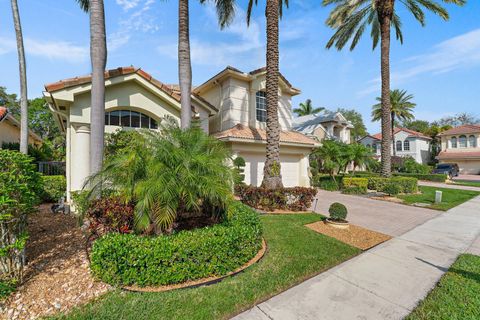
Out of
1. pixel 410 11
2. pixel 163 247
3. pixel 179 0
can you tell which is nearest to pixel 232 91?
pixel 179 0

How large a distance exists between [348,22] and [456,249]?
60.5 feet

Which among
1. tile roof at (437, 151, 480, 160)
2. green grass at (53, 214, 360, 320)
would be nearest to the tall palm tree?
green grass at (53, 214, 360, 320)

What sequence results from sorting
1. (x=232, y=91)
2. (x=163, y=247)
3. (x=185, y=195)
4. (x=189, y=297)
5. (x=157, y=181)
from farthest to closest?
(x=232, y=91) → (x=185, y=195) → (x=157, y=181) → (x=163, y=247) → (x=189, y=297)

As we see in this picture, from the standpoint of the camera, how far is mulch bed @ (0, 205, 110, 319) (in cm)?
321

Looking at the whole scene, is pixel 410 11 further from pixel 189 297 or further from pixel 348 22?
pixel 189 297

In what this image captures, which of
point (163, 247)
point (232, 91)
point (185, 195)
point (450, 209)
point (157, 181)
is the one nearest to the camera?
point (163, 247)

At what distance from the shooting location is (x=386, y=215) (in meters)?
9.28

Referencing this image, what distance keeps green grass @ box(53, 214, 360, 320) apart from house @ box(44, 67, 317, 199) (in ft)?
20.0

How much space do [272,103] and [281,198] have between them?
4332mm

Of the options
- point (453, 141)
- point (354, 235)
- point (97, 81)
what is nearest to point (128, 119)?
point (97, 81)

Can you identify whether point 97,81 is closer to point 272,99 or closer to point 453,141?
point 272,99

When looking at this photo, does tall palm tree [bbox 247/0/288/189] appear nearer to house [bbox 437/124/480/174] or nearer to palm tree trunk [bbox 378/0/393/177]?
palm tree trunk [bbox 378/0/393/177]

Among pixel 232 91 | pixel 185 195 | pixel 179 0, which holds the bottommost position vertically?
pixel 185 195

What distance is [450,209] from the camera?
10.5 meters
